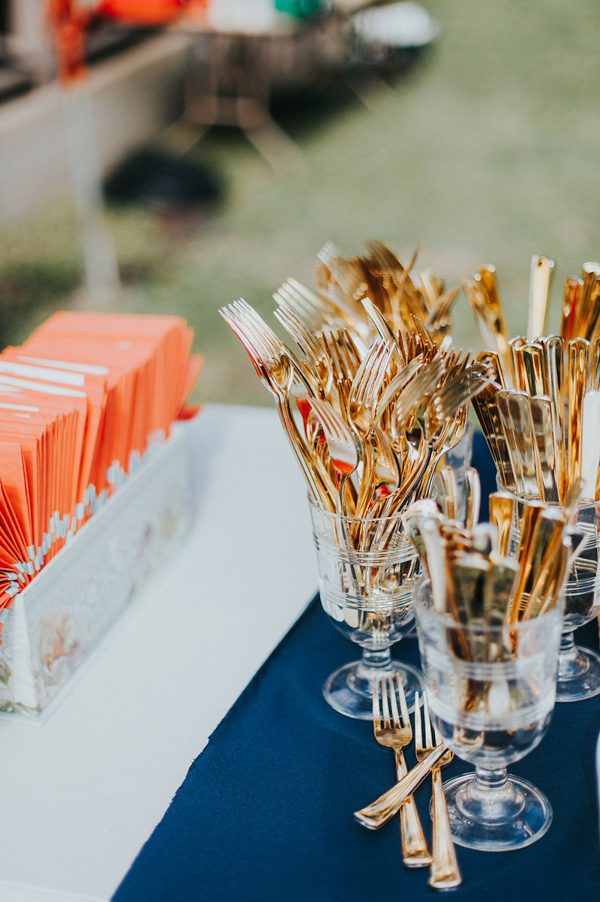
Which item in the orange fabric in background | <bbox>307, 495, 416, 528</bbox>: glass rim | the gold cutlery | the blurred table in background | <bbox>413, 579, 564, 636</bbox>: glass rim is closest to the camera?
<bbox>413, 579, 564, 636</bbox>: glass rim

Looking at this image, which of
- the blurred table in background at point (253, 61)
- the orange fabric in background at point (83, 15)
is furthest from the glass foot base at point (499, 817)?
the blurred table in background at point (253, 61)

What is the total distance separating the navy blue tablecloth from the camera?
586 millimetres

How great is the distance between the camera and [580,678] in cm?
74

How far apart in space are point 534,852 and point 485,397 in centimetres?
29

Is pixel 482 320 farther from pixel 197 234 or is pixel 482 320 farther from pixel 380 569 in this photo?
pixel 197 234

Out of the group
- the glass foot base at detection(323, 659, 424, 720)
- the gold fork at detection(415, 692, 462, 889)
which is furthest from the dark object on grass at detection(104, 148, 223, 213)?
the gold fork at detection(415, 692, 462, 889)

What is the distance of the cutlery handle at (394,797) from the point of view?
623mm

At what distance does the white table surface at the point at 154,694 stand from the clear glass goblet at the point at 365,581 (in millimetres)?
107

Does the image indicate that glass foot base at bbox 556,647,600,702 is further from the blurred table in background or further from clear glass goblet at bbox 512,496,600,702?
the blurred table in background

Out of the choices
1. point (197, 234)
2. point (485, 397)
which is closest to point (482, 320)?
point (485, 397)

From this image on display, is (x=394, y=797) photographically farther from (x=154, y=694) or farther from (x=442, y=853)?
(x=154, y=694)

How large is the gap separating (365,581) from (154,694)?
20cm

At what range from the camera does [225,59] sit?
4.86 m

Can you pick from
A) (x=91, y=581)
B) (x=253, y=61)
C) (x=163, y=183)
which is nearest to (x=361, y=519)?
(x=91, y=581)
